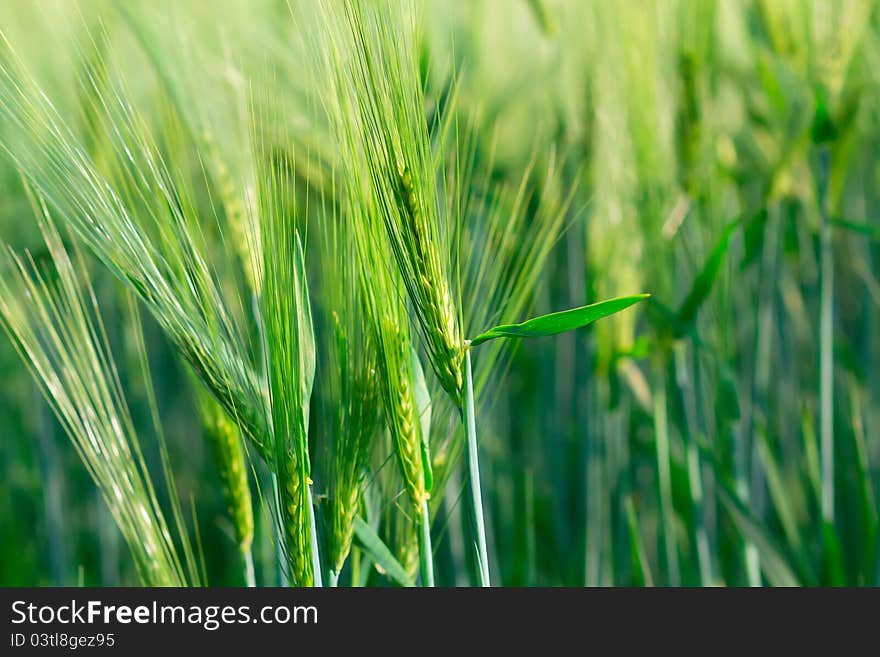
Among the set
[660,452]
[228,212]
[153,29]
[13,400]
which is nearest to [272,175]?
[228,212]

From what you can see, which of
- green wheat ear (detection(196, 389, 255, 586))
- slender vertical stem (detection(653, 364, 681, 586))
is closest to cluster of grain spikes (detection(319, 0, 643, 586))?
green wheat ear (detection(196, 389, 255, 586))

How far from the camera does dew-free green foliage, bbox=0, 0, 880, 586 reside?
381 mm

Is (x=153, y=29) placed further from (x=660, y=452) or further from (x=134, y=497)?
(x=660, y=452)

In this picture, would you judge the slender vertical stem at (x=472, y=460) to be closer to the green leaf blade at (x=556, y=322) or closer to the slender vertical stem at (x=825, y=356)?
the green leaf blade at (x=556, y=322)

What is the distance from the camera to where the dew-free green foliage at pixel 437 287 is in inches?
15.0

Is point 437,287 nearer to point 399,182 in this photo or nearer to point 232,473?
point 399,182

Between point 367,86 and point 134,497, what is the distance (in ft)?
0.94

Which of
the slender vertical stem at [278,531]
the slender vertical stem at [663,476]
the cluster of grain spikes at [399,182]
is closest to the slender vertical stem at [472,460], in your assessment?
the cluster of grain spikes at [399,182]

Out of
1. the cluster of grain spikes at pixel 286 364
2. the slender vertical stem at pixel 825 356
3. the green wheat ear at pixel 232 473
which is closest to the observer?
the cluster of grain spikes at pixel 286 364

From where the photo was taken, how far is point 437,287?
372mm

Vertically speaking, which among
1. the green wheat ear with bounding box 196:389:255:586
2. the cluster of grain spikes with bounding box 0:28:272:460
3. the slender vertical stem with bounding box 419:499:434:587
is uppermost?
the cluster of grain spikes with bounding box 0:28:272:460

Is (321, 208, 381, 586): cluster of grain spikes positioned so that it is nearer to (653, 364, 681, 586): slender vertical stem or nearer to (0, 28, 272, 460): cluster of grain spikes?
(0, 28, 272, 460): cluster of grain spikes

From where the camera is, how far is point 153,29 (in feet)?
1.88

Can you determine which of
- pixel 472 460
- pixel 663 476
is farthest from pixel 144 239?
pixel 663 476
